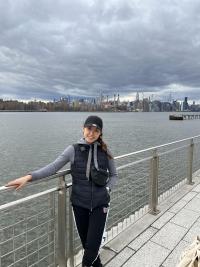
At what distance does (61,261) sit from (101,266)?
45 centimetres

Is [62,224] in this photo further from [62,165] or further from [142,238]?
[142,238]

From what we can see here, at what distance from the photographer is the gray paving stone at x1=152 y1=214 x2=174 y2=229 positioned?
436 cm

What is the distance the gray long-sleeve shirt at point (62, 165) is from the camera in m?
2.65

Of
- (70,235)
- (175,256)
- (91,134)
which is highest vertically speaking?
(91,134)

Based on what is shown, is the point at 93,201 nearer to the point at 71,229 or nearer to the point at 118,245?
the point at 71,229

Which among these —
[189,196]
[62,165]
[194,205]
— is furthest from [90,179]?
[189,196]

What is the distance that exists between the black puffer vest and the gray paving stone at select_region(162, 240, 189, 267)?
1223 mm

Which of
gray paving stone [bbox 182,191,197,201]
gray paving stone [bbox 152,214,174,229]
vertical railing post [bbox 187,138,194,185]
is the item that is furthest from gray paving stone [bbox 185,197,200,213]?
vertical railing post [bbox 187,138,194,185]

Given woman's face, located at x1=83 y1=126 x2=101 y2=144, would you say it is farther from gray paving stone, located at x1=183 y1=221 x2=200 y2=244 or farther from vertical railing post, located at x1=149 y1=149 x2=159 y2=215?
gray paving stone, located at x1=183 y1=221 x2=200 y2=244

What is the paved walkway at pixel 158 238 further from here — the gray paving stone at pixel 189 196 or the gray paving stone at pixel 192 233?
the gray paving stone at pixel 189 196

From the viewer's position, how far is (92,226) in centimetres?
288

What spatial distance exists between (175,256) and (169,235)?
53cm

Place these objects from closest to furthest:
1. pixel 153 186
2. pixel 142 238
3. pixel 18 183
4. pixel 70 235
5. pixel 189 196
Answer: pixel 18 183, pixel 70 235, pixel 142 238, pixel 153 186, pixel 189 196

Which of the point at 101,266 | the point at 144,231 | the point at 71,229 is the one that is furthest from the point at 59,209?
the point at 144,231
